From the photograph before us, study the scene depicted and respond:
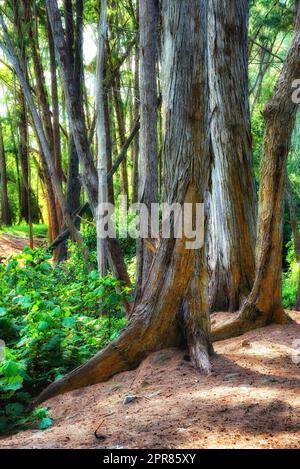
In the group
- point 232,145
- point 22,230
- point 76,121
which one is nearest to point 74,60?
point 76,121

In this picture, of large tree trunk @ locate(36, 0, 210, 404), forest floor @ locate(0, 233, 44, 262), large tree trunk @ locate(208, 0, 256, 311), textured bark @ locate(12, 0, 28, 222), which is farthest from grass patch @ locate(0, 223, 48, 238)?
large tree trunk @ locate(36, 0, 210, 404)

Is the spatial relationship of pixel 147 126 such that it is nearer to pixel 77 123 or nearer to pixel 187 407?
pixel 77 123

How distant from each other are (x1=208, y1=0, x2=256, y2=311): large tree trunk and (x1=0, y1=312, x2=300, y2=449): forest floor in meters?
1.79

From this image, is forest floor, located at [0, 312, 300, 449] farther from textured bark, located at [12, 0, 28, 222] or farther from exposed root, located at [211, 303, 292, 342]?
textured bark, located at [12, 0, 28, 222]

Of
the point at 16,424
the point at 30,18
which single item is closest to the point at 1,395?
the point at 16,424

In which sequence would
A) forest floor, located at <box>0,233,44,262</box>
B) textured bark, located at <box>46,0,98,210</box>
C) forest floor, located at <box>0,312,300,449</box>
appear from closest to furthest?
forest floor, located at <box>0,312,300,449</box> < textured bark, located at <box>46,0,98,210</box> < forest floor, located at <box>0,233,44,262</box>

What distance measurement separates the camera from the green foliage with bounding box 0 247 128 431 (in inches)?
158

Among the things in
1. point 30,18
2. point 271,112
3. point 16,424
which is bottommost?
point 16,424

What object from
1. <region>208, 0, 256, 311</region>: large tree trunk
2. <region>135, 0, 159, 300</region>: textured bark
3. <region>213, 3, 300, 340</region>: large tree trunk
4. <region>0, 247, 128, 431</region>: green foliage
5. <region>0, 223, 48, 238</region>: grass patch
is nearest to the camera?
<region>0, 247, 128, 431</region>: green foliage

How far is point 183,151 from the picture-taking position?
427cm

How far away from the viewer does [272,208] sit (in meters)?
5.60

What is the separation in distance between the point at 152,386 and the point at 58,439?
1059mm

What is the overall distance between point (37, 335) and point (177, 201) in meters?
1.74

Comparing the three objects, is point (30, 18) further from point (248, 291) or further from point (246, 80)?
point (248, 291)
